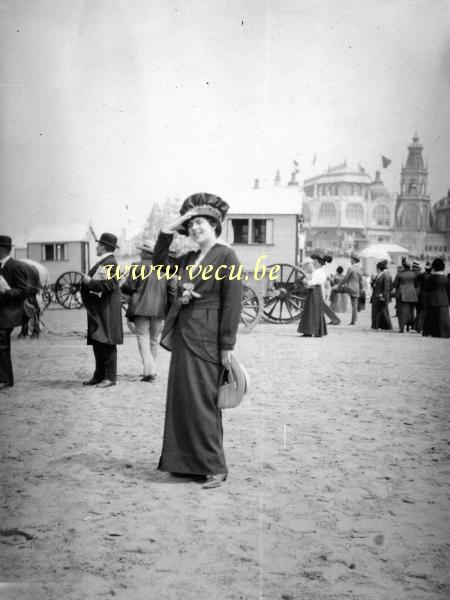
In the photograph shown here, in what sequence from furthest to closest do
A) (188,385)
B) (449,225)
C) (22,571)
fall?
(449,225) < (188,385) < (22,571)

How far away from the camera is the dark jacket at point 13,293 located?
5383 millimetres

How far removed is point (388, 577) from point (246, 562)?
604mm

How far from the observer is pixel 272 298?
41.8ft

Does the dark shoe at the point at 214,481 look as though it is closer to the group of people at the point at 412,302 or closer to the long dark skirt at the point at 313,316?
the long dark skirt at the point at 313,316

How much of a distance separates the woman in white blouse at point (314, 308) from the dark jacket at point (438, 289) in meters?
1.93

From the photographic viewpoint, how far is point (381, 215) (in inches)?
2643

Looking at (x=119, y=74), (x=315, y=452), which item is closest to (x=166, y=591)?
(x=315, y=452)

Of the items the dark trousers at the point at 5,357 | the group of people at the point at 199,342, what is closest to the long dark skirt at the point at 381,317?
the dark trousers at the point at 5,357

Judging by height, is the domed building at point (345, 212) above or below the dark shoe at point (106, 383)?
above

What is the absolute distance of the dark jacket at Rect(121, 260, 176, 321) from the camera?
6.36 meters

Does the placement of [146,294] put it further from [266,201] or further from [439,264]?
[266,201]

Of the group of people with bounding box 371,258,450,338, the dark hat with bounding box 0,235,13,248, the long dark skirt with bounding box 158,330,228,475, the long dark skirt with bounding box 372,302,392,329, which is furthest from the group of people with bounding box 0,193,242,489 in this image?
the long dark skirt with bounding box 372,302,392,329

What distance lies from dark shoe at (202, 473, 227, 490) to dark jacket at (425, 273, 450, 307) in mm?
7559

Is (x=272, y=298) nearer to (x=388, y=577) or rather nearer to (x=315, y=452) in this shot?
(x=315, y=452)
